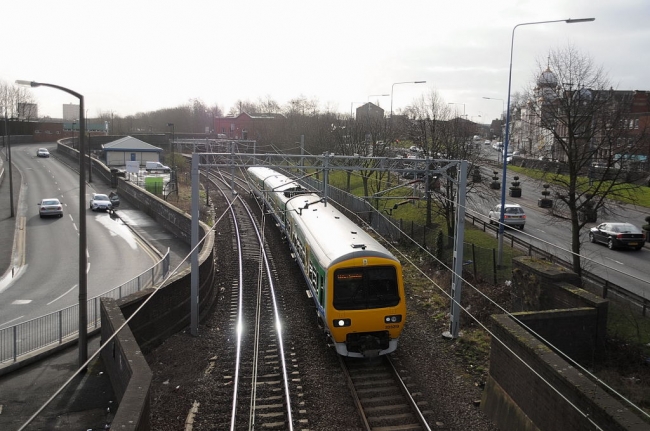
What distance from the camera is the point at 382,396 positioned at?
12.0m

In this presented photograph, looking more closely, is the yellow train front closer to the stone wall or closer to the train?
the train

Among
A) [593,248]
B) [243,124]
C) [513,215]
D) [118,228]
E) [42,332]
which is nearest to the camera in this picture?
[42,332]

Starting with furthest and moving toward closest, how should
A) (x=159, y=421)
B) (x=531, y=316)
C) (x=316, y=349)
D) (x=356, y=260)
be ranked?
1. (x=316, y=349)
2. (x=356, y=260)
3. (x=531, y=316)
4. (x=159, y=421)

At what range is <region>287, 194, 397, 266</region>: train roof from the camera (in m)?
13.9

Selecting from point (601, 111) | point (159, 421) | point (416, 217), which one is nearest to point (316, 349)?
point (159, 421)

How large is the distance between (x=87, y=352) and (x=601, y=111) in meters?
17.4

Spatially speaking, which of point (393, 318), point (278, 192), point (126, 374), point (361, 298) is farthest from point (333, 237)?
point (278, 192)

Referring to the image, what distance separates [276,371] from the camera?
43.4 feet

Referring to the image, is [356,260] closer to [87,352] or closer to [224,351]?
[224,351]

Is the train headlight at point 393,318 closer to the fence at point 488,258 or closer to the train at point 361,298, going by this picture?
the train at point 361,298

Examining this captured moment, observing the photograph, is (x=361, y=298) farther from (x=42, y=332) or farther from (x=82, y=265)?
(x=42, y=332)

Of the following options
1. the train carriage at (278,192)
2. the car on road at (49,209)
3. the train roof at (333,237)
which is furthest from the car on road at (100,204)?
the train roof at (333,237)

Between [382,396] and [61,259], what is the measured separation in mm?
21723

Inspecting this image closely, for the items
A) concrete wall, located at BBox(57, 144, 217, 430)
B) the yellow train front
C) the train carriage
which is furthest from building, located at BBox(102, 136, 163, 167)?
the yellow train front
